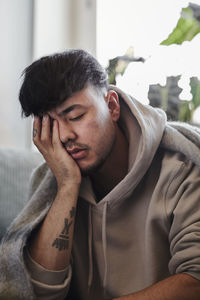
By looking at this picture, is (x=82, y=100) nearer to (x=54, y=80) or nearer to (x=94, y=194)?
(x=54, y=80)

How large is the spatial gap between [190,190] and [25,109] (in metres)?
0.49

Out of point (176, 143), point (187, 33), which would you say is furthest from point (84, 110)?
point (187, 33)

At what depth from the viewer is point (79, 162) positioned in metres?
1.13

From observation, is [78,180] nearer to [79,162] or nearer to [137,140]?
[79,162]

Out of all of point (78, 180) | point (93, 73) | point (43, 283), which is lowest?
point (43, 283)

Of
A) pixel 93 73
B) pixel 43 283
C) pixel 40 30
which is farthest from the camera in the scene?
pixel 40 30

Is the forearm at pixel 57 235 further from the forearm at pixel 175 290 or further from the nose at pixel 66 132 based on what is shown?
the forearm at pixel 175 290

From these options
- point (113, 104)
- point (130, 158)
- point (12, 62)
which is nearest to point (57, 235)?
point (130, 158)

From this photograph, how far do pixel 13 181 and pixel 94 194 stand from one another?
1.25 ft

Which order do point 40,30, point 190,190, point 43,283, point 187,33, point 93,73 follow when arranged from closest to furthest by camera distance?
point 190,190
point 43,283
point 93,73
point 187,33
point 40,30

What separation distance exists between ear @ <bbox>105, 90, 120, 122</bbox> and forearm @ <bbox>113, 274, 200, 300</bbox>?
47 centimetres

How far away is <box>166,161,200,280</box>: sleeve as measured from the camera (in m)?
0.90

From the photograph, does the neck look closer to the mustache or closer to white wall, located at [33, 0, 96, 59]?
the mustache

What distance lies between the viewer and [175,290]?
2.90 feet
